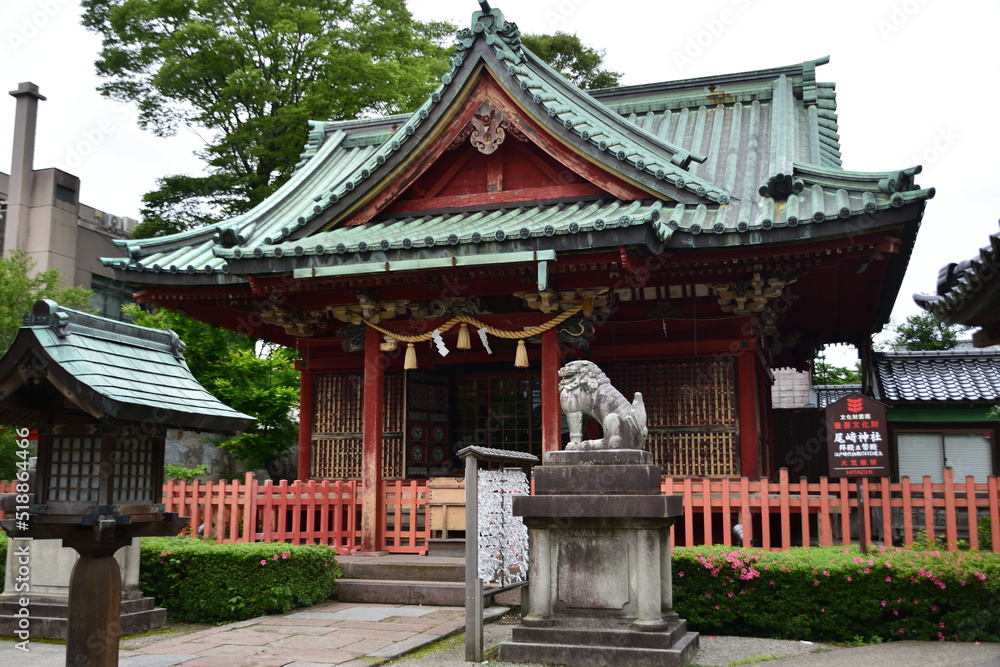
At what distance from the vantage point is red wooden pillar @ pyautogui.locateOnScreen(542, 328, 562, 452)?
11742 mm

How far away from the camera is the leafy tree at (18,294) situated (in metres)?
18.4

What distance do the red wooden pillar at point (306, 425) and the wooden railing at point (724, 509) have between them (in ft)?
2.71

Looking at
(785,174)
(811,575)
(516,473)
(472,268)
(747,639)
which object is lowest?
(747,639)

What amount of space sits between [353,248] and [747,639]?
6770 millimetres

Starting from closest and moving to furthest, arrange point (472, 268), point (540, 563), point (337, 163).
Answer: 1. point (540, 563)
2. point (472, 268)
3. point (337, 163)

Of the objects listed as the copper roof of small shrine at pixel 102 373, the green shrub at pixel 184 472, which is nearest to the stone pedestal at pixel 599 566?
the copper roof of small shrine at pixel 102 373

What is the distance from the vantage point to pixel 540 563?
7.60 m

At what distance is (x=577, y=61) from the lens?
31562 mm

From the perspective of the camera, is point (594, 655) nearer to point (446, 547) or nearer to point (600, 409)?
point (600, 409)

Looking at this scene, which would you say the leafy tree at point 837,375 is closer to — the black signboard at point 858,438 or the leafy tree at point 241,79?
the leafy tree at point 241,79

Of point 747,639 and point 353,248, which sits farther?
point 353,248

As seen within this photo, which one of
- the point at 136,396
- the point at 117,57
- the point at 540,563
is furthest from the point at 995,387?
the point at 117,57

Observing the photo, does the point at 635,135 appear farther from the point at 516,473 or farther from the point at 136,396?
the point at 136,396

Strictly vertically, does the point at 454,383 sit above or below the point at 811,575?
above
